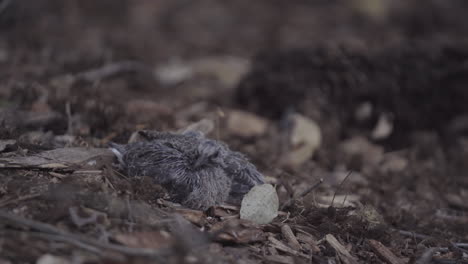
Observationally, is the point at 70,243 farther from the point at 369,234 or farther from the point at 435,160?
the point at 435,160

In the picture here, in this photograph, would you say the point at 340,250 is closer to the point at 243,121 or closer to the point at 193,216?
the point at 193,216

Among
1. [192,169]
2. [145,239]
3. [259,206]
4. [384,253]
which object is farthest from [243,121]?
[145,239]

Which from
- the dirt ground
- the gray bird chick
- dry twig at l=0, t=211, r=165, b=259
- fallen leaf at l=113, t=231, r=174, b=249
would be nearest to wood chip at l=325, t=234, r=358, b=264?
the dirt ground

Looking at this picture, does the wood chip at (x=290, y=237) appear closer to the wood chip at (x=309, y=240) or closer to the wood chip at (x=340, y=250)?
the wood chip at (x=309, y=240)

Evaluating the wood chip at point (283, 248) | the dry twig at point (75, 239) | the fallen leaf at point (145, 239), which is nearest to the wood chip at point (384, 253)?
the wood chip at point (283, 248)

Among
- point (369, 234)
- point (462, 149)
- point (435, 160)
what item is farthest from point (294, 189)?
point (462, 149)

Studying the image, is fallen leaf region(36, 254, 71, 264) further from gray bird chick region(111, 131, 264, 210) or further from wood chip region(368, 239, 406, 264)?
wood chip region(368, 239, 406, 264)
